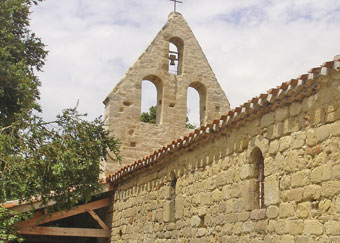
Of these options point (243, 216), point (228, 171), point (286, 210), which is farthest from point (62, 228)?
point (286, 210)

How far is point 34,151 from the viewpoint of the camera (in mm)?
8828

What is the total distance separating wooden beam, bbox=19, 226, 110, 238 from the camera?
11.1m

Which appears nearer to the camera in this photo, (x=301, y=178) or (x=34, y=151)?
(x=301, y=178)

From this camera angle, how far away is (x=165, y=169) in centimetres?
966

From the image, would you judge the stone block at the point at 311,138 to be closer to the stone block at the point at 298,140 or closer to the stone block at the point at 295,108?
the stone block at the point at 298,140

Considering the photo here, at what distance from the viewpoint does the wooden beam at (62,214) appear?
36.0 feet

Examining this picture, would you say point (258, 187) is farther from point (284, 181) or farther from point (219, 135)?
point (219, 135)

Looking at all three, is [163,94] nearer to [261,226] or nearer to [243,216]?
[243,216]

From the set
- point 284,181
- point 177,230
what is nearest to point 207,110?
point 177,230

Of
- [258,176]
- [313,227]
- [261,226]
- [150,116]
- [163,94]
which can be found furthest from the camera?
[150,116]

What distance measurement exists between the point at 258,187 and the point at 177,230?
2503mm

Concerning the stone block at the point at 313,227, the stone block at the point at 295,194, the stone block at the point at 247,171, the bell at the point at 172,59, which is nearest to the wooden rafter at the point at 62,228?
the bell at the point at 172,59

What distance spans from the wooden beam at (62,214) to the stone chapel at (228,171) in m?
0.03

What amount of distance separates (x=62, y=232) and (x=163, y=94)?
463cm
